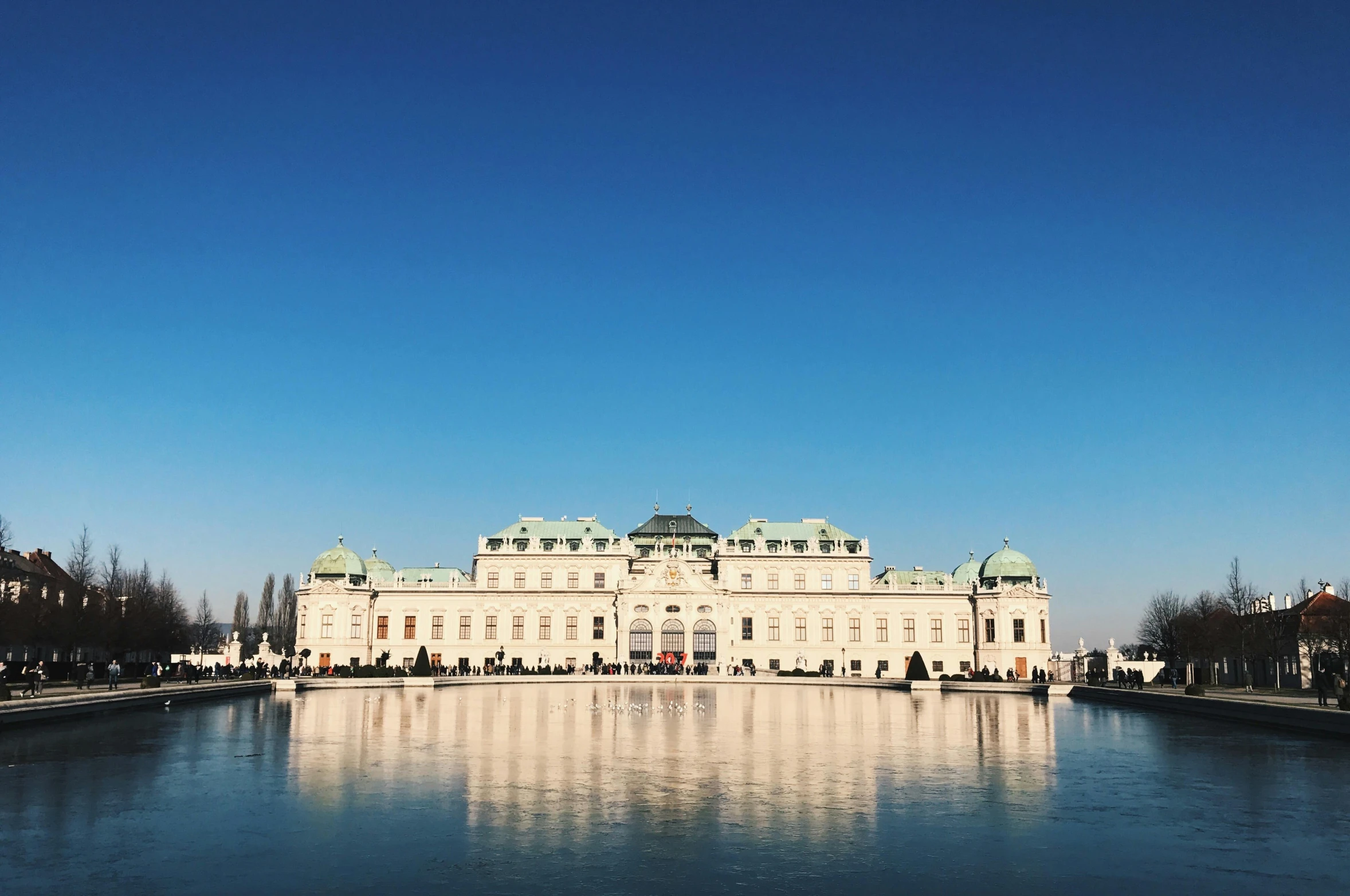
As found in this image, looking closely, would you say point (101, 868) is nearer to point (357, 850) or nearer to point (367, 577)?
point (357, 850)

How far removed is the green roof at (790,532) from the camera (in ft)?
339

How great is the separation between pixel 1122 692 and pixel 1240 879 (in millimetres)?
46794

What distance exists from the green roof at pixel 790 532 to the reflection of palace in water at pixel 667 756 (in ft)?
163

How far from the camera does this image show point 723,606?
99.7m

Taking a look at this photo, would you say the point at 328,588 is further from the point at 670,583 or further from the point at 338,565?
the point at 670,583

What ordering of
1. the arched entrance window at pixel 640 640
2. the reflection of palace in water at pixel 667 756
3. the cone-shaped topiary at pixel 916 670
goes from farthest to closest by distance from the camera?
the arched entrance window at pixel 640 640
the cone-shaped topiary at pixel 916 670
the reflection of palace in water at pixel 667 756

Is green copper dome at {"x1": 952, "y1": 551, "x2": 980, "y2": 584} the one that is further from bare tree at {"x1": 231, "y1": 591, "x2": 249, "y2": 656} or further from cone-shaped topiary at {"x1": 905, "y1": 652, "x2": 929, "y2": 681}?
Answer: bare tree at {"x1": 231, "y1": 591, "x2": 249, "y2": 656}

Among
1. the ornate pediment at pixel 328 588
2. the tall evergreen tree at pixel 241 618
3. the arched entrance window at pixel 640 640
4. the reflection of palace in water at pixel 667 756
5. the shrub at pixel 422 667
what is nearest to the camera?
the reflection of palace in water at pixel 667 756

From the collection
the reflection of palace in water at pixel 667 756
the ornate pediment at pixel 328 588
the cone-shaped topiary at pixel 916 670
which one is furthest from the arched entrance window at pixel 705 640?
the reflection of palace in water at pixel 667 756

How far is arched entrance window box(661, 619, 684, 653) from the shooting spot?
99.2 metres

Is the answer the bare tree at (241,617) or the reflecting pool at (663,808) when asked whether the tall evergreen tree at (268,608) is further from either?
the reflecting pool at (663,808)

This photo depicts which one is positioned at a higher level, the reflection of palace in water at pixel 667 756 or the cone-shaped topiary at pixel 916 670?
the reflection of palace in water at pixel 667 756

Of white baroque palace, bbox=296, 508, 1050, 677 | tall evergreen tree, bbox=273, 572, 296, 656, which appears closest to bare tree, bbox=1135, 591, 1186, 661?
white baroque palace, bbox=296, 508, 1050, 677

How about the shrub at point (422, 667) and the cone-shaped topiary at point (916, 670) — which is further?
the cone-shaped topiary at point (916, 670)
